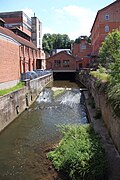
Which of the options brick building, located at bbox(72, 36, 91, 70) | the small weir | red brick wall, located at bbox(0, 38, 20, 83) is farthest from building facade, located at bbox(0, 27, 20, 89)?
brick building, located at bbox(72, 36, 91, 70)

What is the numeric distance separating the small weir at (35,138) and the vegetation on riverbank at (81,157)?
1.66 feet

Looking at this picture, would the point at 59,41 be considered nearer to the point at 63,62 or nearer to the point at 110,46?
the point at 63,62

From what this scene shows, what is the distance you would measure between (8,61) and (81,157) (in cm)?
1766

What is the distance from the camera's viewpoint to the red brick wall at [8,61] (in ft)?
71.7

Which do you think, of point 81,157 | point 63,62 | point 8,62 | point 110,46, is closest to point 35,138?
point 81,157

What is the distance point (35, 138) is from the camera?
13.5 meters

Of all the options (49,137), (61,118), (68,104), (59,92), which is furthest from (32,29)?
(49,137)

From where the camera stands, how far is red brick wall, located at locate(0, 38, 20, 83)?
21848 millimetres

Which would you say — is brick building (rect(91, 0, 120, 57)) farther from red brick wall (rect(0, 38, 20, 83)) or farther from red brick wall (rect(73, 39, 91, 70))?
red brick wall (rect(0, 38, 20, 83))

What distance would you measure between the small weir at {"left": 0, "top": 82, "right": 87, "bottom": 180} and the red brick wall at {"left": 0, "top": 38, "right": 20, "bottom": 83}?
3860 millimetres

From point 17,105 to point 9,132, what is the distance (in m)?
4.65

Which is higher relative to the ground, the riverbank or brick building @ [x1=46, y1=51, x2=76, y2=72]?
brick building @ [x1=46, y1=51, x2=76, y2=72]

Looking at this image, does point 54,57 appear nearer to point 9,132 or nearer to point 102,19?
point 102,19

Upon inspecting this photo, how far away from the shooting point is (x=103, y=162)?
796 cm
